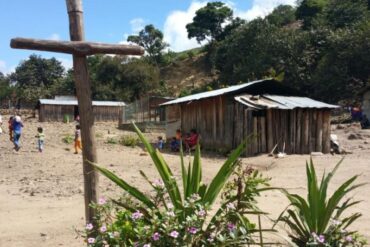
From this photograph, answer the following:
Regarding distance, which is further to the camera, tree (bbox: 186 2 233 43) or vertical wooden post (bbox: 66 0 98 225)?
tree (bbox: 186 2 233 43)

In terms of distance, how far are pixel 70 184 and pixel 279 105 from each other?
8575 millimetres

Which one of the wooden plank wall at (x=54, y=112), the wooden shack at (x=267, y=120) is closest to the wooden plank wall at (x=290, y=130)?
the wooden shack at (x=267, y=120)

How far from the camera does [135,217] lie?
3.55 metres

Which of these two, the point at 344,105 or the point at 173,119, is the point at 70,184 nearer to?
the point at 173,119

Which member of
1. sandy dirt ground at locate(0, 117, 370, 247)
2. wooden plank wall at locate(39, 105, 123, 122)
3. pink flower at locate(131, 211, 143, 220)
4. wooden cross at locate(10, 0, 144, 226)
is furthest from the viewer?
wooden plank wall at locate(39, 105, 123, 122)

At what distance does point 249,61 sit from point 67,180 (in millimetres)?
31207

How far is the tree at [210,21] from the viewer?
6322 cm

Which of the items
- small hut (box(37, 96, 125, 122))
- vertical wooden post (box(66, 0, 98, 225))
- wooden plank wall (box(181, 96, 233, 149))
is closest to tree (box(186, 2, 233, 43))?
small hut (box(37, 96, 125, 122))

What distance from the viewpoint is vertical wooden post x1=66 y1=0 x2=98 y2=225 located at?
14.7ft

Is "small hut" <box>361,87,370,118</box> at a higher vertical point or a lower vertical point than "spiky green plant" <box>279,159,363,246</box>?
higher

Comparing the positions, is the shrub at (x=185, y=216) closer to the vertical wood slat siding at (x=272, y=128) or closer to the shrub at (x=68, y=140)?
the vertical wood slat siding at (x=272, y=128)

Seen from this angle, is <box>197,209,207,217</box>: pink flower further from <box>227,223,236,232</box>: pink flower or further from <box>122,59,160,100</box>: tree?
<box>122,59,160,100</box>: tree

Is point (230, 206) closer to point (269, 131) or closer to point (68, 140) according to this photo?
point (269, 131)

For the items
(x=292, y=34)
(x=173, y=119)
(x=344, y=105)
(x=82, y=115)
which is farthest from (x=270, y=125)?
(x=292, y=34)
